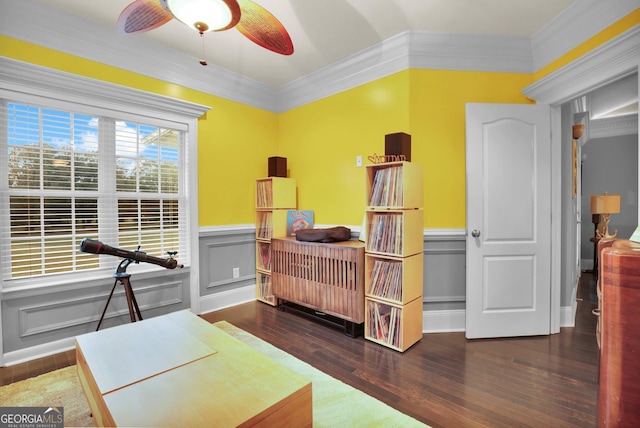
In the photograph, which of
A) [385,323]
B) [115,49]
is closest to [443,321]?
[385,323]

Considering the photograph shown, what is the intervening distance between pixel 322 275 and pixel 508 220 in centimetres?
175

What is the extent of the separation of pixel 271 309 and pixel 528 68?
11.6ft

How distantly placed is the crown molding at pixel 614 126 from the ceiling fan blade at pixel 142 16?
20.7 feet

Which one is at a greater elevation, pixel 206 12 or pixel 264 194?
pixel 206 12

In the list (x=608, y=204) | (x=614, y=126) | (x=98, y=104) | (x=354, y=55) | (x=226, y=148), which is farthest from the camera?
(x=614, y=126)

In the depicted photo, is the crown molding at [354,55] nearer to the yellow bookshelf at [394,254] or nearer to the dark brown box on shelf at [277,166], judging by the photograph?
the dark brown box on shelf at [277,166]

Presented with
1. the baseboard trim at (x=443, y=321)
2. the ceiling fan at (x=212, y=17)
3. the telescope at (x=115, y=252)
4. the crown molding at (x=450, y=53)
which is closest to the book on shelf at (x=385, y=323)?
the baseboard trim at (x=443, y=321)

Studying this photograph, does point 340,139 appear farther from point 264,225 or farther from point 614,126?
point 614,126

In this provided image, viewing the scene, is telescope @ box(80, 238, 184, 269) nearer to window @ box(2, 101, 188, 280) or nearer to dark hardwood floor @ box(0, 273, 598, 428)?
window @ box(2, 101, 188, 280)

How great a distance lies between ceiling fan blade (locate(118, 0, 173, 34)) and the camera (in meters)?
1.50

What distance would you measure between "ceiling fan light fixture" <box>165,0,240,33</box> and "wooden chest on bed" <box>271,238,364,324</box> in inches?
75.0

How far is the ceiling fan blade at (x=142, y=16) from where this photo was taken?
4.92 feet

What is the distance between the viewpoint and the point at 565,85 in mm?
2418

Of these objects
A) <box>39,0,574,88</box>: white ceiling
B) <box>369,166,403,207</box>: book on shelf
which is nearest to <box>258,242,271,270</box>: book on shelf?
<box>369,166,403,207</box>: book on shelf
